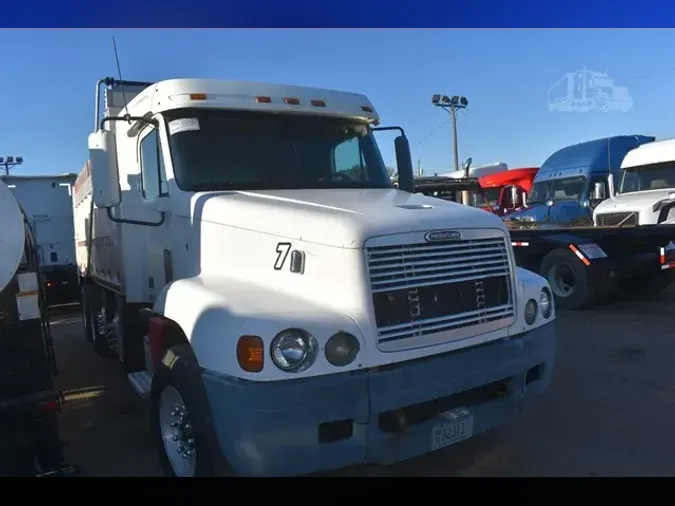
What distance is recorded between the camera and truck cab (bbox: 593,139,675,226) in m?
11.0

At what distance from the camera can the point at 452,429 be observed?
3.42 m

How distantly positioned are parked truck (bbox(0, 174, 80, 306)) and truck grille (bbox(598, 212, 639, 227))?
1063cm

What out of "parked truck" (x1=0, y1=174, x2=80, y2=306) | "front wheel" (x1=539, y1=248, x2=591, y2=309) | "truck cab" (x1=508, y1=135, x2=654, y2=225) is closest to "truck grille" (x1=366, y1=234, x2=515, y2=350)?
"front wheel" (x1=539, y1=248, x2=591, y2=309)

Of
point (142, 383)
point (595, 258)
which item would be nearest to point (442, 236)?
point (142, 383)

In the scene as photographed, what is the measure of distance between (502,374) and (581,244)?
6597 millimetres

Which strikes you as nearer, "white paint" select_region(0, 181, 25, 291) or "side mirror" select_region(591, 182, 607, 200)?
"white paint" select_region(0, 181, 25, 291)

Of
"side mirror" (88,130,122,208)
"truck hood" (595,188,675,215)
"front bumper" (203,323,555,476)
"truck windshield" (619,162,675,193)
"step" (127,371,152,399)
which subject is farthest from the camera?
"truck windshield" (619,162,675,193)

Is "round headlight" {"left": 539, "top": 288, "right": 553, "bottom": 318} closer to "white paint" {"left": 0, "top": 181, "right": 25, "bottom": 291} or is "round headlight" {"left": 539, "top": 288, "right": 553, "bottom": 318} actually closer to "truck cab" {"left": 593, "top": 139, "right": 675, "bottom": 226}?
"white paint" {"left": 0, "top": 181, "right": 25, "bottom": 291}

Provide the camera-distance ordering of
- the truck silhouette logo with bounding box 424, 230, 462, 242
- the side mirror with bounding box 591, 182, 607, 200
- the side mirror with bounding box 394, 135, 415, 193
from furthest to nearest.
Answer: the side mirror with bounding box 591, 182, 607, 200 < the side mirror with bounding box 394, 135, 415, 193 < the truck silhouette logo with bounding box 424, 230, 462, 242

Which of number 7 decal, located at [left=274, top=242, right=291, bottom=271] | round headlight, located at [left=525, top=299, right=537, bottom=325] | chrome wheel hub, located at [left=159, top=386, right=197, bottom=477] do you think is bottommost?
chrome wheel hub, located at [left=159, top=386, right=197, bottom=477]

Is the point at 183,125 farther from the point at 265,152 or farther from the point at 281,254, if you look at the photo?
the point at 281,254

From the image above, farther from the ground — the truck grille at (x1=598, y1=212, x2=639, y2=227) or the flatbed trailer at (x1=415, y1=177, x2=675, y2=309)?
the truck grille at (x1=598, y1=212, x2=639, y2=227)

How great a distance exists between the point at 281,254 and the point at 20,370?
1789 millimetres
